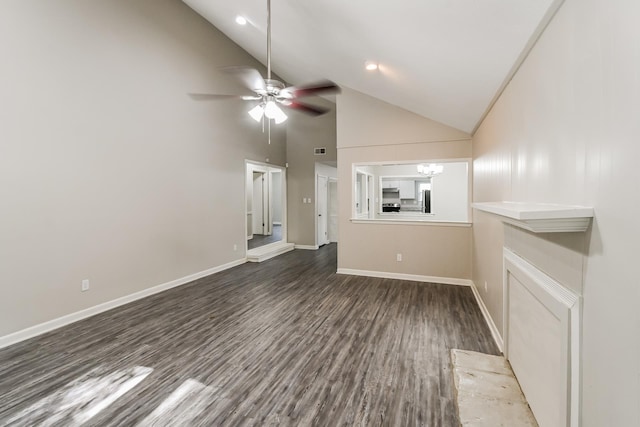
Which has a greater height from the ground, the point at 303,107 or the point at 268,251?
the point at 303,107

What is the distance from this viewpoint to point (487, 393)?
207 centimetres

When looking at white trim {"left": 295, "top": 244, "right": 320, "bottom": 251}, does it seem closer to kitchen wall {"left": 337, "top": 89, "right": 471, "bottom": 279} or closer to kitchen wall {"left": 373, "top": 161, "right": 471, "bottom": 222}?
kitchen wall {"left": 337, "top": 89, "right": 471, "bottom": 279}

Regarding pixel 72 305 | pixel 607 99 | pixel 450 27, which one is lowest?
pixel 72 305

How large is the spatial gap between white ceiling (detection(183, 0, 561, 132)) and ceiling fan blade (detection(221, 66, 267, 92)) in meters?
0.86

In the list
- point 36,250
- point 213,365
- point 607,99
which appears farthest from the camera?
point 36,250

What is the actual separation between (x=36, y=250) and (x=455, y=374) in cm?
416

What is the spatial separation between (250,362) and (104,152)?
3132 millimetres

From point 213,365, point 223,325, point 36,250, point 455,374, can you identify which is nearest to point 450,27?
point 455,374

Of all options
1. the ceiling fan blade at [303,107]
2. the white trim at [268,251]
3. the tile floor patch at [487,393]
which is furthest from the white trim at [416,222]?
the tile floor patch at [487,393]

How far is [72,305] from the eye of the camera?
337 centimetres

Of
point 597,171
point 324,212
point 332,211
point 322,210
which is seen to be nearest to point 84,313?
point 597,171

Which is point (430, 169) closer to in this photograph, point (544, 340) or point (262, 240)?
point (262, 240)

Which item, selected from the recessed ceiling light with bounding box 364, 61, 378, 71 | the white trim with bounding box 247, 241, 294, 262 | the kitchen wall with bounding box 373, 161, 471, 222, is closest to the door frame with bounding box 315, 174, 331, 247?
the white trim with bounding box 247, 241, 294, 262

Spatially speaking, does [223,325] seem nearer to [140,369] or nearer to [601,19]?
[140,369]
